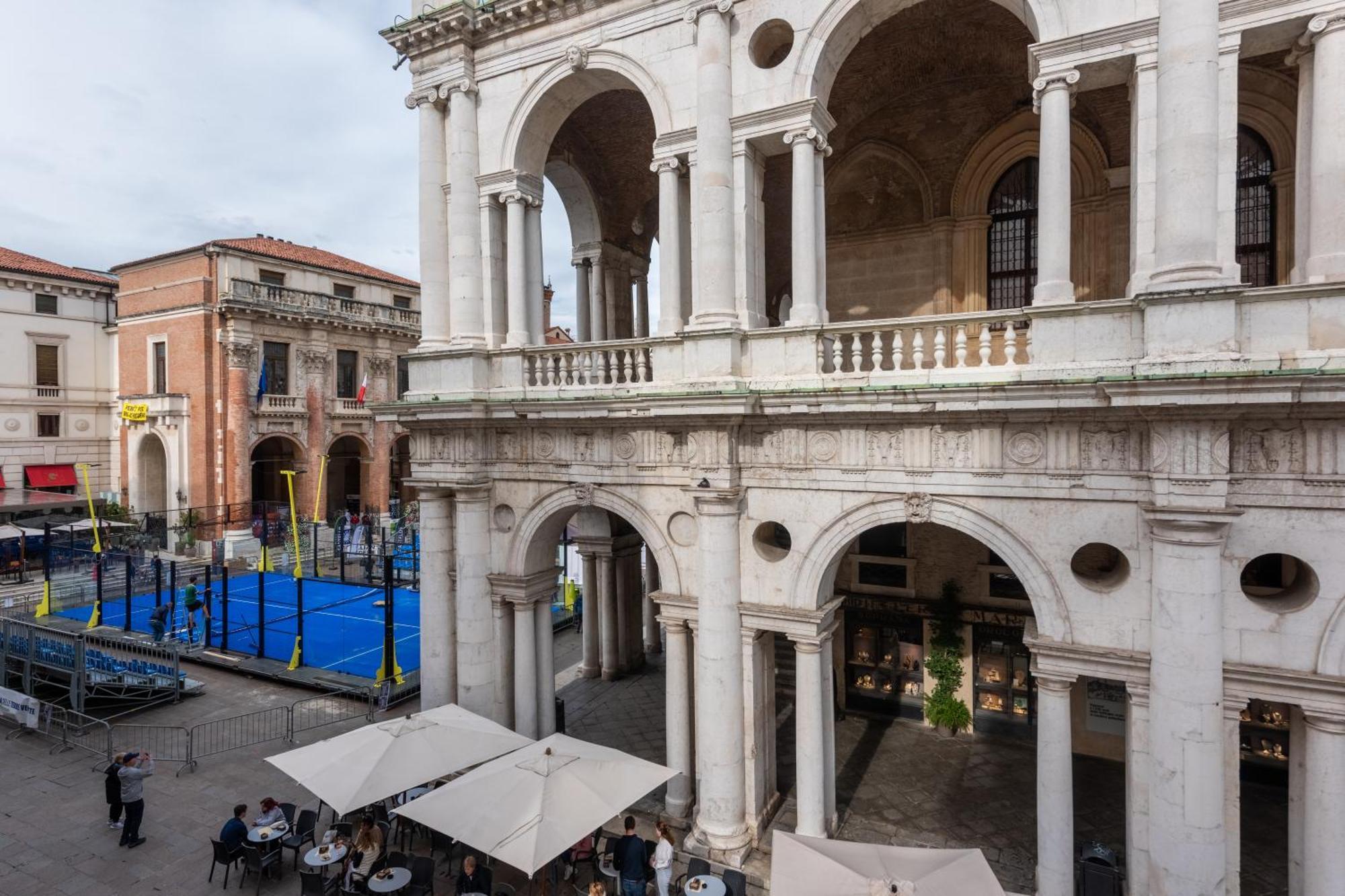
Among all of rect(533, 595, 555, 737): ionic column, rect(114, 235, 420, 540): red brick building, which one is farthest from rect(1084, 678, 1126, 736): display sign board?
rect(114, 235, 420, 540): red brick building

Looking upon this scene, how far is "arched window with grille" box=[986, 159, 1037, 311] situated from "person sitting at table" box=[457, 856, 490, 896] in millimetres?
14929

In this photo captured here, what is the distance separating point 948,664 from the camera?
1683 cm

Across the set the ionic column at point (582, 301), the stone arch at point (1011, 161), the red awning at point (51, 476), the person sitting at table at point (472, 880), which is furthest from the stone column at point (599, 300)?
the red awning at point (51, 476)

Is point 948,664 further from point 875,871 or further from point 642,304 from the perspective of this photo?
point 642,304

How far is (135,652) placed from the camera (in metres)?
21.5

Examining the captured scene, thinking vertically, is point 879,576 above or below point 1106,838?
above

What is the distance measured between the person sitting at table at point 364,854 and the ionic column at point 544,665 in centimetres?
416

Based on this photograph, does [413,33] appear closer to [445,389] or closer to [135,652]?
[445,389]

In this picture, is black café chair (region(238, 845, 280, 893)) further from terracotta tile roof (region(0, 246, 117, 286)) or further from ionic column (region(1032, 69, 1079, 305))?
terracotta tile roof (region(0, 246, 117, 286))

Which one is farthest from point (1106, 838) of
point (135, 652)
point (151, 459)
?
point (151, 459)

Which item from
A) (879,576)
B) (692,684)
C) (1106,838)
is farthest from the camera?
(879,576)

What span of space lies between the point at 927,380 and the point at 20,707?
73.5 ft

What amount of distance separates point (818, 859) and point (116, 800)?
511 inches

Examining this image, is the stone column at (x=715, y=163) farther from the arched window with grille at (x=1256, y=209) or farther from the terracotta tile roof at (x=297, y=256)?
the terracotta tile roof at (x=297, y=256)
